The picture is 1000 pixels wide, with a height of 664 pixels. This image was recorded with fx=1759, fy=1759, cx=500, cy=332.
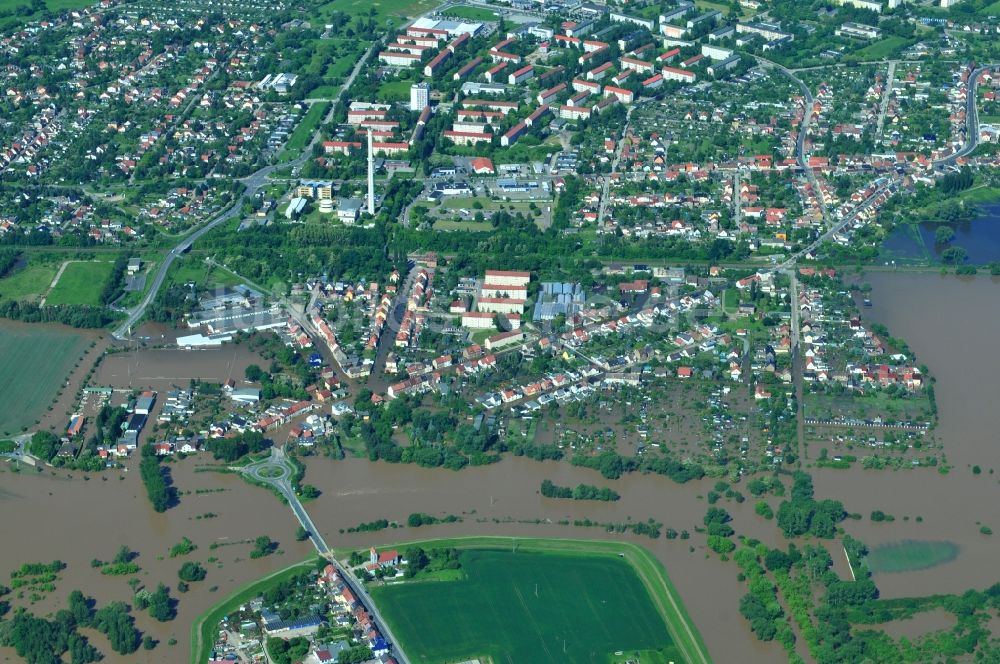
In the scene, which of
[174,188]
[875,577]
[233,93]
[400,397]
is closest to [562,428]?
[400,397]

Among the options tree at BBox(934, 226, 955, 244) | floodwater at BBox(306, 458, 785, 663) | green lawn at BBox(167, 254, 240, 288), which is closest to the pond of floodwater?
tree at BBox(934, 226, 955, 244)

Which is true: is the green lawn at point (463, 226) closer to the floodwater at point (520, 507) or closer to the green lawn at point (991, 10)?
the floodwater at point (520, 507)

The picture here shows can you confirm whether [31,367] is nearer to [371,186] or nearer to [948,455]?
[371,186]

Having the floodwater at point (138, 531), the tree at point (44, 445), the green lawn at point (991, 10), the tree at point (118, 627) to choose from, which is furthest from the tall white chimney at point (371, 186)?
the green lawn at point (991, 10)

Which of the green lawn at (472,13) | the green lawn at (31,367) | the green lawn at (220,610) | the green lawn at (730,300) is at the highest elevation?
the green lawn at (472,13)

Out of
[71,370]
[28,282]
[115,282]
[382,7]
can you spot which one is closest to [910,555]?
[71,370]

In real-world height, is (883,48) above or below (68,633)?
above
